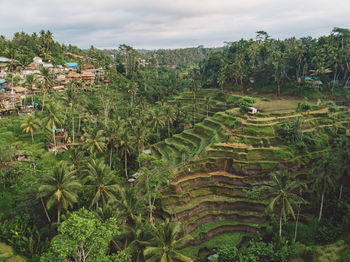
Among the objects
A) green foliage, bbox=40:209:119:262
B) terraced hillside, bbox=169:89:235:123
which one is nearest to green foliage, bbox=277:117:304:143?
terraced hillside, bbox=169:89:235:123

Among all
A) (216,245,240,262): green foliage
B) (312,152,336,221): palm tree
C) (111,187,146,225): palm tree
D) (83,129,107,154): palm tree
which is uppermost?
(83,129,107,154): palm tree

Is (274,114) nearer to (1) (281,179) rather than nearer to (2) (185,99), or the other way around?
(1) (281,179)

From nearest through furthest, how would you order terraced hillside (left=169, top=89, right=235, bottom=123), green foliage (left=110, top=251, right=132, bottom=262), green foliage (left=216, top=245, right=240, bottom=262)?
green foliage (left=110, top=251, right=132, bottom=262), green foliage (left=216, top=245, right=240, bottom=262), terraced hillside (left=169, top=89, right=235, bottom=123)

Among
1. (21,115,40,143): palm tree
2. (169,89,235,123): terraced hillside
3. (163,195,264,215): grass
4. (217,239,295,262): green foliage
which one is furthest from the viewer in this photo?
(169,89,235,123): terraced hillside

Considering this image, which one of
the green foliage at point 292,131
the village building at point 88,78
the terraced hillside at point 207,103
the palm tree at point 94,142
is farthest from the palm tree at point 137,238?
the village building at point 88,78

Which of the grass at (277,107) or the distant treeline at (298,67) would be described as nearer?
the grass at (277,107)

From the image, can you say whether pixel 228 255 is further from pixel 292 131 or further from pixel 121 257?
pixel 292 131

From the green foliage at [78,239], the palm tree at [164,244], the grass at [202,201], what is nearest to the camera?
the green foliage at [78,239]

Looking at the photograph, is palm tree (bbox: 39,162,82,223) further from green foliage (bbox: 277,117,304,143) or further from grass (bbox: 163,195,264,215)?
green foliage (bbox: 277,117,304,143)

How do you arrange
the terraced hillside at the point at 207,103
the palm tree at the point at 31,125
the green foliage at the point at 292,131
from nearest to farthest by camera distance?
the green foliage at the point at 292,131
the palm tree at the point at 31,125
the terraced hillside at the point at 207,103

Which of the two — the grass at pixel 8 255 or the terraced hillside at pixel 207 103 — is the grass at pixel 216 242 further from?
the terraced hillside at pixel 207 103
